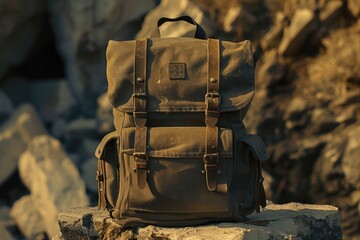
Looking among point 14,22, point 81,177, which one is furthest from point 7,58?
point 81,177

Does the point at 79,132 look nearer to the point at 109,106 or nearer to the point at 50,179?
the point at 109,106

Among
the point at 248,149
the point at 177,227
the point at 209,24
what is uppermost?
the point at 209,24

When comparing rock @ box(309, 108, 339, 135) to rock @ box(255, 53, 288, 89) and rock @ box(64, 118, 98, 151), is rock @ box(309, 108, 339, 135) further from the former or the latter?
rock @ box(64, 118, 98, 151)

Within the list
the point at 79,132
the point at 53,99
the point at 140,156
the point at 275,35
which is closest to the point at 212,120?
the point at 140,156

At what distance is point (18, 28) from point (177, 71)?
4.64m

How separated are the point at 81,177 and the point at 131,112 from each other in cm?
346

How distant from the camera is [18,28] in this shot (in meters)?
7.62

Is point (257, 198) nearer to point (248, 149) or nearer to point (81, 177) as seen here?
point (248, 149)

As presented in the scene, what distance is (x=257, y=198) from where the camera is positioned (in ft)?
11.1

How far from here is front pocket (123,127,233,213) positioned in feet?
10.6

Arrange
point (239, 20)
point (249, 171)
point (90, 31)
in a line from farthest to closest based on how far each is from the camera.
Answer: point (90, 31)
point (239, 20)
point (249, 171)

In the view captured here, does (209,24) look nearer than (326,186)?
No

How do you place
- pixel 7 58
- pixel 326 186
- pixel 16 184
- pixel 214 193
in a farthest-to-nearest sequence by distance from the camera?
pixel 7 58 < pixel 16 184 < pixel 326 186 < pixel 214 193

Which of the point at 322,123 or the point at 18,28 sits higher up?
the point at 18,28
